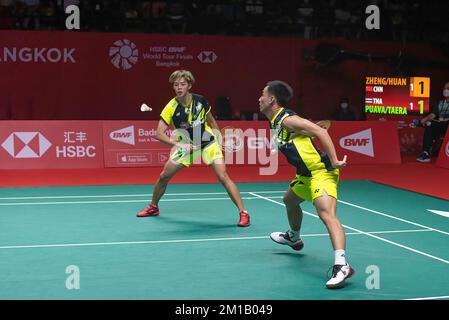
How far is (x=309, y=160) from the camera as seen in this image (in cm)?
618

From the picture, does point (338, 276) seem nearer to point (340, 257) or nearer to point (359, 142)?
point (340, 257)

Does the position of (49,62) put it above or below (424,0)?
below

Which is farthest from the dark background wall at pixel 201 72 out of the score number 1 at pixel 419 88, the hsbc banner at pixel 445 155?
the hsbc banner at pixel 445 155

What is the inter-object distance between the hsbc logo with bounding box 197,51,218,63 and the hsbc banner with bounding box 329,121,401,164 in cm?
481

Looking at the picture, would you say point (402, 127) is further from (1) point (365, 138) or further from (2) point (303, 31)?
(2) point (303, 31)

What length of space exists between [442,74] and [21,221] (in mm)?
14648

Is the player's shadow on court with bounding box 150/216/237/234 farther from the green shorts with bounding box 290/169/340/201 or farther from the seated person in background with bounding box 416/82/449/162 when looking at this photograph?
the seated person in background with bounding box 416/82/449/162

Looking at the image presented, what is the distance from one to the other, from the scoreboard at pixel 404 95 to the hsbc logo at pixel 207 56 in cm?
439

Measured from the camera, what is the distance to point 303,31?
1967 cm

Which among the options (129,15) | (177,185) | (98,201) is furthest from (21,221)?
(129,15)

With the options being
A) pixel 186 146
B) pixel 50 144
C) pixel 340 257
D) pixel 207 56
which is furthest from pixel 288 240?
pixel 207 56

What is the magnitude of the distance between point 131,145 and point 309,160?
8512mm

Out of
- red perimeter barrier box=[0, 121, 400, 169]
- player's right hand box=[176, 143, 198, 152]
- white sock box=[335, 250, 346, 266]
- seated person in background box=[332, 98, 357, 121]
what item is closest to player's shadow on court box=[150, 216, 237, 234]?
player's right hand box=[176, 143, 198, 152]

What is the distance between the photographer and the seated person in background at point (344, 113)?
60.1ft
